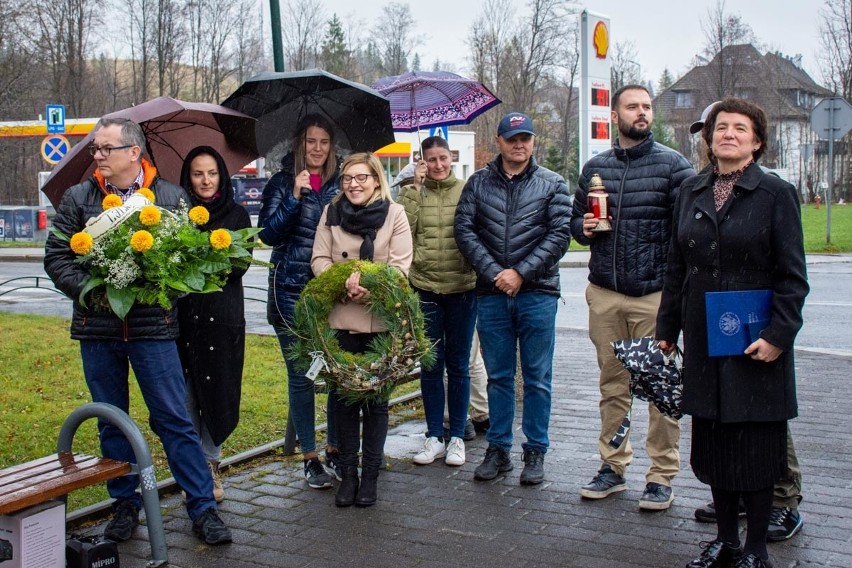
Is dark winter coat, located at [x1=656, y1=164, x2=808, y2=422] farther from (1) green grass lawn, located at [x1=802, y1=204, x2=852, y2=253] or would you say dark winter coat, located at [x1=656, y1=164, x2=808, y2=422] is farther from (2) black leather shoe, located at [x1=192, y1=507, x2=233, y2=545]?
(1) green grass lawn, located at [x1=802, y1=204, x2=852, y2=253]

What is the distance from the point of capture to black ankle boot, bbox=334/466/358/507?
545cm

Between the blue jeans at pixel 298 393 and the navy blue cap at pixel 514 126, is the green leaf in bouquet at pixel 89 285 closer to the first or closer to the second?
the blue jeans at pixel 298 393

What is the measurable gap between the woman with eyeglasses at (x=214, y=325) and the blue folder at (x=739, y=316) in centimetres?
263

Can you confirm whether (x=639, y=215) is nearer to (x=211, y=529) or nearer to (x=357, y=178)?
(x=357, y=178)

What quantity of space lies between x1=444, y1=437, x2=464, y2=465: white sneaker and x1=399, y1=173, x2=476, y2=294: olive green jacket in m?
1.03

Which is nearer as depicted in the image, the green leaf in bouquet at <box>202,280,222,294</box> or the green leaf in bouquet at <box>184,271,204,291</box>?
the green leaf in bouquet at <box>184,271,204,291</box>

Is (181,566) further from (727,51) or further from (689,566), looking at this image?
(727,51)

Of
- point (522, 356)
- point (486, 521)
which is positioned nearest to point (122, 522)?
point (486, 521)

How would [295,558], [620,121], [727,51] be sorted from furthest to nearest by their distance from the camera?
1. [727,51]
2. [620,121]
3. [295,558]

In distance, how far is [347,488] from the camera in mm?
5492

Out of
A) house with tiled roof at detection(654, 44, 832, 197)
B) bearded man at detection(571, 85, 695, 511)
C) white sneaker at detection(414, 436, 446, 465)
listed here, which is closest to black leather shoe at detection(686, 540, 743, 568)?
bearded man at detection(571, 85, 695, 511)

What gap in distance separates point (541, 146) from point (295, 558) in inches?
2134

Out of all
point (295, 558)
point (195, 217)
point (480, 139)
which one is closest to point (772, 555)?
point (295, 558)

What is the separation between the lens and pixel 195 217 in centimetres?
482
